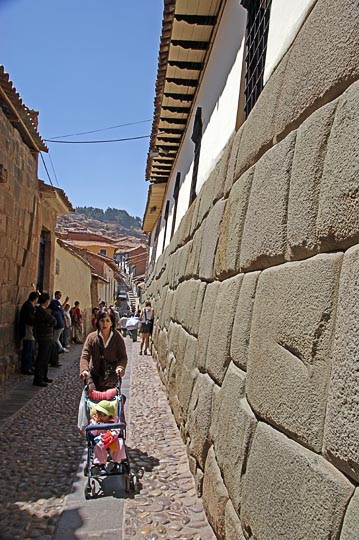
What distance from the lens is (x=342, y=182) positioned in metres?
1.73

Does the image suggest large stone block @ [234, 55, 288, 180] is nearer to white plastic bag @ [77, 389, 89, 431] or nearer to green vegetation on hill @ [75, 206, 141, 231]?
white plastic bag @ [77, 389, 89, 431]

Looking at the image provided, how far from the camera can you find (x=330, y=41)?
202 cm

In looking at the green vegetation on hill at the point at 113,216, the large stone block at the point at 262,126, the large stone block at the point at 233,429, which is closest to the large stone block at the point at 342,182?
the large stone block at the point at 262,126

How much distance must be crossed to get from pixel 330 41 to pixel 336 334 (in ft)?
3.65

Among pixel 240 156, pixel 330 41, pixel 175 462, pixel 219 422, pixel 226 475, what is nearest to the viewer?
pixel 330 41

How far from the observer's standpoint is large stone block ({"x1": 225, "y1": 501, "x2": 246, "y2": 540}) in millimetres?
2562

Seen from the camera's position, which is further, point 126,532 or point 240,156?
point 240,156

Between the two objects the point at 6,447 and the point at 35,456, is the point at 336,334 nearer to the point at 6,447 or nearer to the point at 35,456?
the point at 35,456

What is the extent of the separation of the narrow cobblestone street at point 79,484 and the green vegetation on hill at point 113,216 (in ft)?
411

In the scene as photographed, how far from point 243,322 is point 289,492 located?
3.67ft

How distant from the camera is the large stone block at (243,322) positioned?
2.81 metres

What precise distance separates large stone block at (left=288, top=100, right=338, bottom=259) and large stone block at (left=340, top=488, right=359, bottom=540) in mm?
853

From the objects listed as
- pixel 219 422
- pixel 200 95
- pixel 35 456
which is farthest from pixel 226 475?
pixel 200 95

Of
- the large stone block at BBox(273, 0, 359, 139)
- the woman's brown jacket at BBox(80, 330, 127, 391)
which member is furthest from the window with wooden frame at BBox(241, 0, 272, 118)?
the woman's brown jacket at BBox(80, 330, 127, 391)
